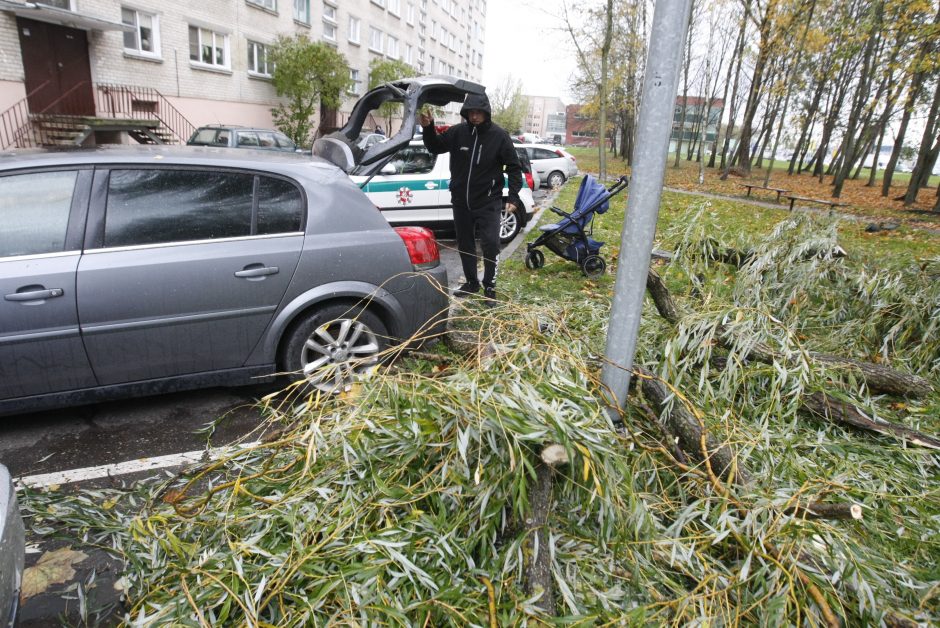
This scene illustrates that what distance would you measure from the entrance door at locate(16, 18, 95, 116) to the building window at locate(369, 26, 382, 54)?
21438 millimetres

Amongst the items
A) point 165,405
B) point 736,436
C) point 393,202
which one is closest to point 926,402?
→ point 736,436

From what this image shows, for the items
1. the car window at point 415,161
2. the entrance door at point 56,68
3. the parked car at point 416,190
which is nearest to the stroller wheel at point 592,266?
the parked car at point 416,190

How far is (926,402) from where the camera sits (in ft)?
11.6

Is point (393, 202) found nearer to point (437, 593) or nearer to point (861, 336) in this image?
point (861, 336)

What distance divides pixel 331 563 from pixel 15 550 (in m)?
1.10

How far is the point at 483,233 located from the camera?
610 cm

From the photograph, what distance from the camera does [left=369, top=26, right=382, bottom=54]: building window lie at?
121ft

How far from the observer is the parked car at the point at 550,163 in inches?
920

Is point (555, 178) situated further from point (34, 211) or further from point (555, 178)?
point (34, 211)

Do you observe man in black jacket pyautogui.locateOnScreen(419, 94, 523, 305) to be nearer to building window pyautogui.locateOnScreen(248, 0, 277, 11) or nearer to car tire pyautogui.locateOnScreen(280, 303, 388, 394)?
car tire pyautogui.locateOnScreen(280, 303, 388, 394)

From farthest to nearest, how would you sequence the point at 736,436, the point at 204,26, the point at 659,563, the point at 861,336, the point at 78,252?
the point at 204,26 → the point at 861,336 → the point at 78,252 → the point at 736,436 → the point at 659,563

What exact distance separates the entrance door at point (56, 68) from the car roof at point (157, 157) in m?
16.9

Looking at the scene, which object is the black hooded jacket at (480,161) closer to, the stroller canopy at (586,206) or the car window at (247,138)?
the stroller canopy at (586,206)

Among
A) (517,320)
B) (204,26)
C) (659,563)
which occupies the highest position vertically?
(204,26)
